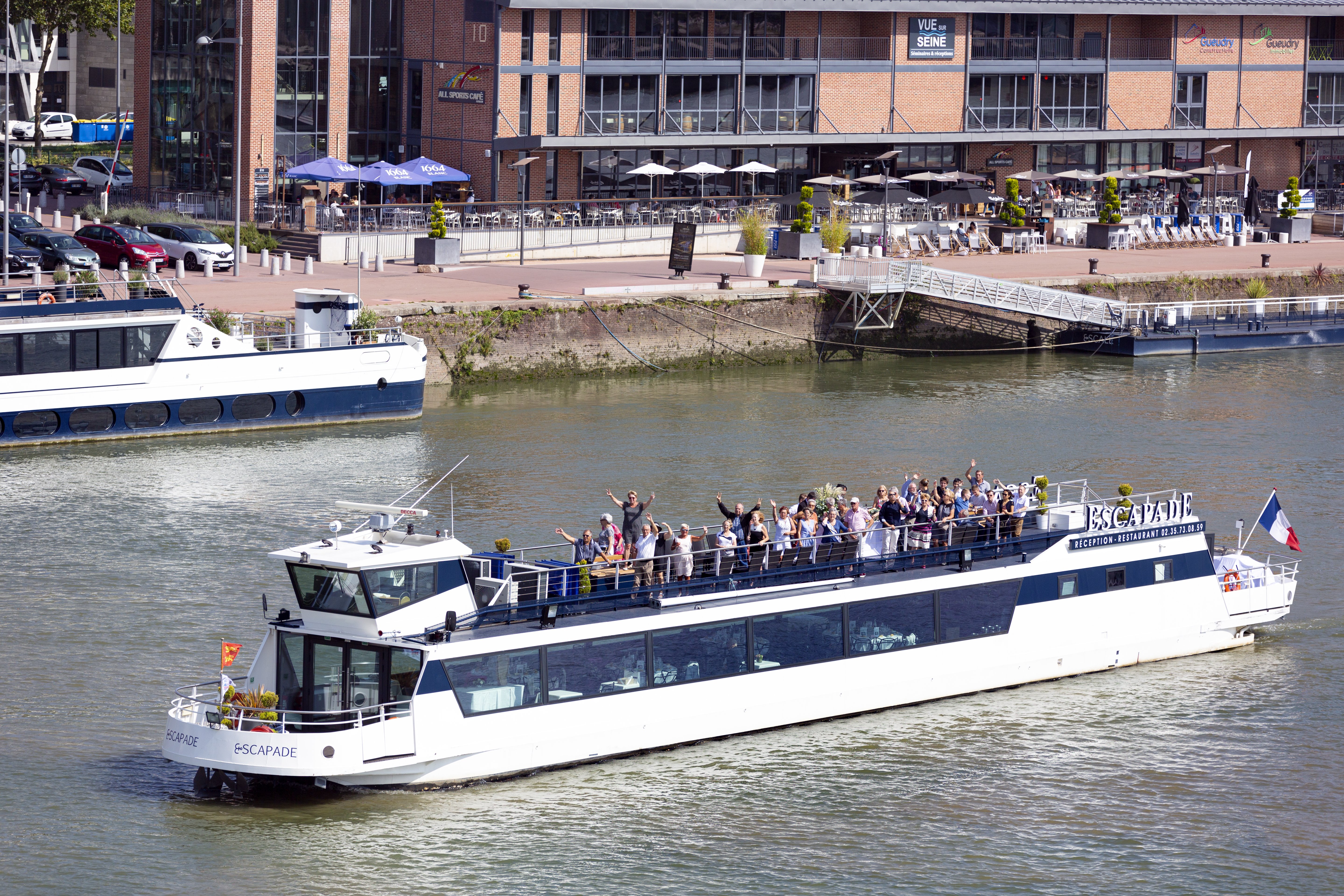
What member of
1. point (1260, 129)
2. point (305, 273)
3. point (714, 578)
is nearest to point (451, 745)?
point (714, 578)

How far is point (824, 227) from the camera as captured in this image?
215ft

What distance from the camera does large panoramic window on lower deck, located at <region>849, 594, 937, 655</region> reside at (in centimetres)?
2670

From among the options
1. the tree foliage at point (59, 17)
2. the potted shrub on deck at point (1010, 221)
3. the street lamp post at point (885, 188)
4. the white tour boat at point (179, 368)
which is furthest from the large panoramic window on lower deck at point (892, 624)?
the tree foliage at point (59, 17)

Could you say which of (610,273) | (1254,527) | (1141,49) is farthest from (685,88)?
(1254,527)

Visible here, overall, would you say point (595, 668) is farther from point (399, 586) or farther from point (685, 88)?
point (685, 88)

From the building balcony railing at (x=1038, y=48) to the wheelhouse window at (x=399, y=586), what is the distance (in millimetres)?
61761

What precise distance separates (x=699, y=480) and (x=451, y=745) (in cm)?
1743

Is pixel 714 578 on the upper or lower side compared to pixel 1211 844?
upper

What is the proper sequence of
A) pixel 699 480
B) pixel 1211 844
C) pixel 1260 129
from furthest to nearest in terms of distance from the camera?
pixel 1260 129 < pixel 699 480 < pixel 1211 844

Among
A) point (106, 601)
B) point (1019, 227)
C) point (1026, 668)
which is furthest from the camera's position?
point (1019, 227)

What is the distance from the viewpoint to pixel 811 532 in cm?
2731

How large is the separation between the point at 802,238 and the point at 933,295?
8886mm

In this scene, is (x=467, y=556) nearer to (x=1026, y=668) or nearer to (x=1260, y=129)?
(x=1026, y=668)

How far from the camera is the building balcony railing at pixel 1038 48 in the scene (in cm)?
8112
